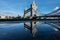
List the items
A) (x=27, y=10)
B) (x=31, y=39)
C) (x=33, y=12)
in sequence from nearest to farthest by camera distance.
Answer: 1. (x=31, y=39)
2. (x=33, y=12)
3. (x=27, y=10)

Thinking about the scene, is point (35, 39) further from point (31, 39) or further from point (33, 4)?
point (33, 4)

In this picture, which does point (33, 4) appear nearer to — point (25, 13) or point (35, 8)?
point (35, 8)

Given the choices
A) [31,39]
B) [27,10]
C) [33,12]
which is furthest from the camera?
[27,10]

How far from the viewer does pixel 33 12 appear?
100688 millimetres

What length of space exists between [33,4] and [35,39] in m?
97.0

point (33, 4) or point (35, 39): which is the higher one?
point (33, 4)

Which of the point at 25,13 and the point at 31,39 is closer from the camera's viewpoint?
the point at 31,39

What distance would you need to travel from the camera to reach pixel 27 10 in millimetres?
115062

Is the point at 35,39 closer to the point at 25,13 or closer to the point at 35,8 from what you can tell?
the point at 35,8

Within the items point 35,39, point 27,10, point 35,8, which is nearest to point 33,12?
point 35,8

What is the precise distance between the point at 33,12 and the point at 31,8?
3966 millimetres

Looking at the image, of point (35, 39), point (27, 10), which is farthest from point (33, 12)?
point (35, 39)

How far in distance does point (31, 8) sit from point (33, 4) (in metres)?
3.28

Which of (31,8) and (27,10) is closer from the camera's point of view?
(31,8)
